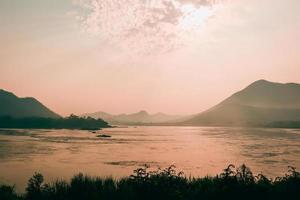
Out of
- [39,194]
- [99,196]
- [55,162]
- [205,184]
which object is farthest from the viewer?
[55,162]

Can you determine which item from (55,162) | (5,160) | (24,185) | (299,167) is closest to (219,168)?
(299,167)

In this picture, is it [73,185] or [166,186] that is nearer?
[166,186]

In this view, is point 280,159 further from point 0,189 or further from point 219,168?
point 0,189

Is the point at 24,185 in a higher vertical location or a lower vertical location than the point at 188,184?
lower

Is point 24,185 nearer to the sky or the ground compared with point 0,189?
nearer to the ground

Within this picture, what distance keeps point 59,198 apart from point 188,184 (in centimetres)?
739

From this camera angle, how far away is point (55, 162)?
181 feet

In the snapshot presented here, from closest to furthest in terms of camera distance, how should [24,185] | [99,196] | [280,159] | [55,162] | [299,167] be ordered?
[99,196] < [24,185] < [299,167] < [55,162] < [280,159]

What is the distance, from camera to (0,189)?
20.8 m

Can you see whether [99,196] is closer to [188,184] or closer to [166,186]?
[166,186]

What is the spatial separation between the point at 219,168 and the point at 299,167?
1072 centimetres

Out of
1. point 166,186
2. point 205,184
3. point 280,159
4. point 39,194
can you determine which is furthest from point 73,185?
point 280,159

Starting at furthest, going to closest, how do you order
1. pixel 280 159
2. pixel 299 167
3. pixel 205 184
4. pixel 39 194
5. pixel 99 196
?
pixel 280 159, pixel 299 167, pixel 205 184, pixel 39 194, pixel 99 196

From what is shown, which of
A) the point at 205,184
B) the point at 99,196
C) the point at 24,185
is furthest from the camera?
the point at 24,185
